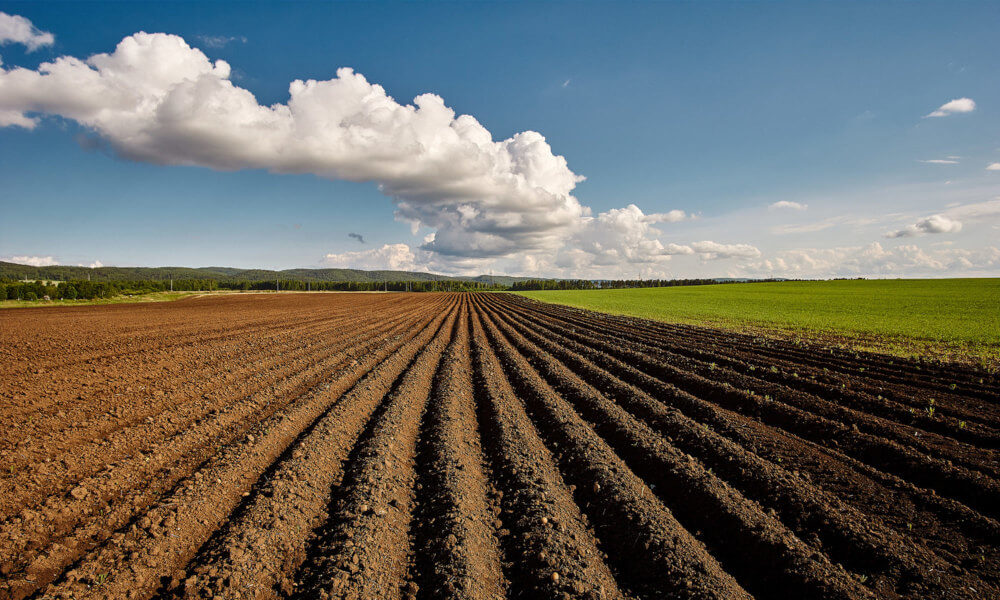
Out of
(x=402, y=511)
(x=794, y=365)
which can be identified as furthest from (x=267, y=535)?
(x=794, y=365)

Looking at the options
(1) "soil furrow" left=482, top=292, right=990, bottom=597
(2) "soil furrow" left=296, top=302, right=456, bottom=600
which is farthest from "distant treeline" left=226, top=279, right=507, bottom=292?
(1) "soil furrow" left=482, top=292, right=990, bottom=597

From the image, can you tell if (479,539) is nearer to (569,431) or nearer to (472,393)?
(569,431)

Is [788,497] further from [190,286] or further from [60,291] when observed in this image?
[190,286]

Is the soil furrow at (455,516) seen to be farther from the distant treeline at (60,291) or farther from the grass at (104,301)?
the distant treeline at (60,291)

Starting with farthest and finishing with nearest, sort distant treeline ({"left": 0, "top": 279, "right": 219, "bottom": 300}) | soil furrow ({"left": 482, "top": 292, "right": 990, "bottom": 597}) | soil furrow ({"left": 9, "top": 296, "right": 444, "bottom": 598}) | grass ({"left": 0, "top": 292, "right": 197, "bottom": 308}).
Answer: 1. distant treeline ({"left": 0, "top": 279, "right": 219, "bottom": 300})
2. grass ({"left": 0, "top": 292, "right": 197, "bottom": 308})
3. soil furrow ({"left": 482, "top": 292, "right": 990, "bottom": 597})
4. soil furrow ({"left": 9, "top": 296, "right": 444, "bottom": 598})

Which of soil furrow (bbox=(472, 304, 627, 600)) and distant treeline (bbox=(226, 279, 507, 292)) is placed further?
distant treeline (bbox=(226, 279, 507, 292))

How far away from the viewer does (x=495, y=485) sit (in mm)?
5961

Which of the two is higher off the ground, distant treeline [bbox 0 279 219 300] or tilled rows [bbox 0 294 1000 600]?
distant treeline [bbox 0 279 219 300]

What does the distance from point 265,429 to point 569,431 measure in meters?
5.50

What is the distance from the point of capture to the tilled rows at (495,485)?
4055 millimetres

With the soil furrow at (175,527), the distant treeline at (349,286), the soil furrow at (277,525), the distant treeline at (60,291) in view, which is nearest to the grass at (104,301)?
the distant treeline at (60,291)

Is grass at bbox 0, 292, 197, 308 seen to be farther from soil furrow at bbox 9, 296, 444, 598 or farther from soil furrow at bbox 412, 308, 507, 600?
soil furrow at bbox 412, 308, 507, 600

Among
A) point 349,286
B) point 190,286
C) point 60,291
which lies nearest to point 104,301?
point 60,291

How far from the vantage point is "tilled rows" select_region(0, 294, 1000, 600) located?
4.05 m
